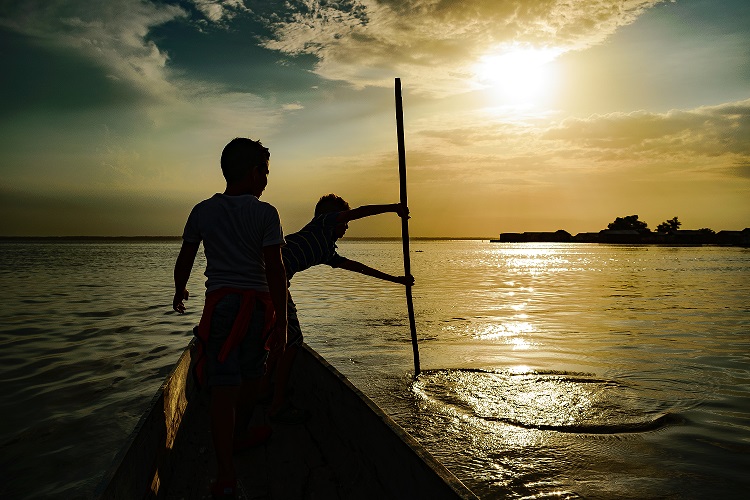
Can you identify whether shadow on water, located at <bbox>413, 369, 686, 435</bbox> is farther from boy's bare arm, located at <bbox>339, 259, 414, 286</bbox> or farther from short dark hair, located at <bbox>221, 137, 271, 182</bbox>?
short dark hair, located at <bbox>221, 137, 271, 182</bbox>

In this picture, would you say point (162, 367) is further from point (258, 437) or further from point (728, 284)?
point (728, 284)

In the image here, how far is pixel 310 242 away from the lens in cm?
415

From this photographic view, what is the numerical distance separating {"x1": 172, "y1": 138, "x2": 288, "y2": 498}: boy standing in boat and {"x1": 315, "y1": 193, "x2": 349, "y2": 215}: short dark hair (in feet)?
5.17

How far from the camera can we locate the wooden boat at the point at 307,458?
2.26 metres

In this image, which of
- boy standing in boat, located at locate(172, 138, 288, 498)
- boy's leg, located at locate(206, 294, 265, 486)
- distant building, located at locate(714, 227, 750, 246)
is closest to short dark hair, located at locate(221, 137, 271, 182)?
boy standing in boat, located at locate(172, 138, 288, 498)

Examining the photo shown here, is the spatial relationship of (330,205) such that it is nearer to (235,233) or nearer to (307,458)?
(235,233)

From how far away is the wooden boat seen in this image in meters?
2.26

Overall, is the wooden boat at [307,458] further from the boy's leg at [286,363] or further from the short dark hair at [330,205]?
the short dark hair at [330,205]

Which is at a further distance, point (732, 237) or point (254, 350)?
point (732, 237)

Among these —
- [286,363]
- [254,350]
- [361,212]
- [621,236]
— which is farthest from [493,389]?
[621,236]

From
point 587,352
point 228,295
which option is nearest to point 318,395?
point 228,295

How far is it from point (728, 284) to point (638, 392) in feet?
69.6

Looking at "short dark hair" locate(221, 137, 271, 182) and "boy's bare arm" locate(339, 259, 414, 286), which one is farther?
"boy's bare arm" locate(339, 259, 414, 286)

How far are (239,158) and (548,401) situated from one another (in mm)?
4909
